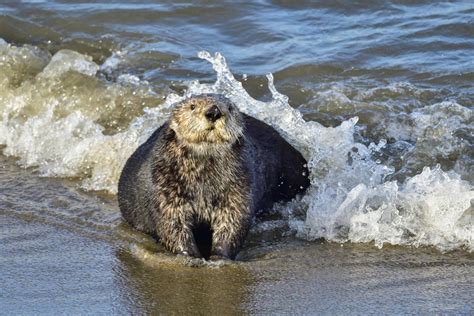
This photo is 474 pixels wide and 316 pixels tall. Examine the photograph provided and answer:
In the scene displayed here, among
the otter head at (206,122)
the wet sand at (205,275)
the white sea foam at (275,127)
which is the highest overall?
the otter head at (206,122)

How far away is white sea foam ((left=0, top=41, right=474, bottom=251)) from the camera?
711cm

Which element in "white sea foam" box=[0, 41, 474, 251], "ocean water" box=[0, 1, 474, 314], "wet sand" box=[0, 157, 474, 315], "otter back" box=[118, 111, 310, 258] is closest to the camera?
"wet sand" box=[0, 157, 474, 315]

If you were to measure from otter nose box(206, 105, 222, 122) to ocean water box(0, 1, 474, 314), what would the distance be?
3.15ft

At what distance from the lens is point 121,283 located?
625cm

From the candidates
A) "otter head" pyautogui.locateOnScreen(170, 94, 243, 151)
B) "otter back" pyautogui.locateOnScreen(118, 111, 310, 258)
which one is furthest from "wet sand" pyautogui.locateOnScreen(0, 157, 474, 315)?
"otter head" pyautogui.locateOnScreen(170, 94, 243, 151)

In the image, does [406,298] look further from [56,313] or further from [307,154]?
[307,154]

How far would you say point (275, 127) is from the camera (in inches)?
344

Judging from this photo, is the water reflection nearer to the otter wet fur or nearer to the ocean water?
the ocean water

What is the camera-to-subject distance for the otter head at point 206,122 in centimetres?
654

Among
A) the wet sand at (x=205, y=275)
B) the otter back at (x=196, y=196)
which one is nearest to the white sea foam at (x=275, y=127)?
the wet sand at (x=205, y=275)

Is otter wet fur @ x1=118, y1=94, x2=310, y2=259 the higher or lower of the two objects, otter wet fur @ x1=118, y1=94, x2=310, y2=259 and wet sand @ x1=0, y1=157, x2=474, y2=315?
the higher

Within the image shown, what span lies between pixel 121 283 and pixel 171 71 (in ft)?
17.9

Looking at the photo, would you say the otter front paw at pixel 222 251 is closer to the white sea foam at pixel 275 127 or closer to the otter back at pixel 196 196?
the otter back at pixel 196 196

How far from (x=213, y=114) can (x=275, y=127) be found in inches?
90.3
